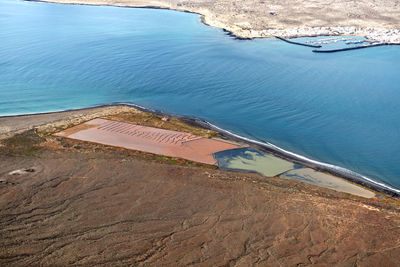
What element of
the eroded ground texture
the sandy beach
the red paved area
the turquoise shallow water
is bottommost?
the eroded ground texture

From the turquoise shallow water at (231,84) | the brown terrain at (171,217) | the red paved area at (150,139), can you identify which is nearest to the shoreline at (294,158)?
the turquoise shallow water at (231,84)

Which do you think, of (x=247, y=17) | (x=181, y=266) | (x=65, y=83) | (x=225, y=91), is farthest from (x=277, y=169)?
(x=247, y=17)

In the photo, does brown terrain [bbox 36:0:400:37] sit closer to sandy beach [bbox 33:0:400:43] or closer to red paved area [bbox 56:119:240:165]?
sandy beach [bbox 33:0:400:43]

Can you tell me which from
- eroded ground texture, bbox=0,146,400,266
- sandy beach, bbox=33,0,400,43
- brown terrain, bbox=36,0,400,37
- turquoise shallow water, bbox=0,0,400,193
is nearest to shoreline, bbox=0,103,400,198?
turquoise shallow water, bbox=0,0,400,193

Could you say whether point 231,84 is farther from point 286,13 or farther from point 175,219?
point 286,13

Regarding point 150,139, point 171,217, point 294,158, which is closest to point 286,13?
point 294,158
